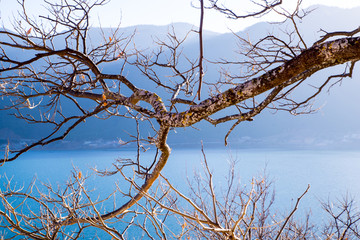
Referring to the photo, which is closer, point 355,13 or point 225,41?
point 355,13

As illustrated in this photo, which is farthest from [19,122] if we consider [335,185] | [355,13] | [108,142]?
[355,13]

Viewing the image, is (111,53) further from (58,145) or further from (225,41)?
(225,41)

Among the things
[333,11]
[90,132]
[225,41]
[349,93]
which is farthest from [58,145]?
[333,11]

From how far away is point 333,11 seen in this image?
76438 mm

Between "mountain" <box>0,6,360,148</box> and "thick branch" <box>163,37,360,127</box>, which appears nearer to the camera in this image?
"thick branch" <box>163,37,360,127</box>

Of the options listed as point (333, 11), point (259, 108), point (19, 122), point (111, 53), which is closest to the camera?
point (259, 108)

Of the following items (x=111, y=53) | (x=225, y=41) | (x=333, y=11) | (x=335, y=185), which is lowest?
(x=335, y=185)

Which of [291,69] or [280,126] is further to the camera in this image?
[280,126]

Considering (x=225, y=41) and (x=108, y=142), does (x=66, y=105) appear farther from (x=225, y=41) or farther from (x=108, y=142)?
(x=225, y=41)

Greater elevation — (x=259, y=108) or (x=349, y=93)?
(x=349, y=93)

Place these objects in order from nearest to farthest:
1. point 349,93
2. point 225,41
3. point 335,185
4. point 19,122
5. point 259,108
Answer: point 259,108 < point 335,185 < point 349,93 < point 19,122 < point 225,41

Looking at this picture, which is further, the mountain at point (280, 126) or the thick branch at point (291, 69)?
the mountain at point (280, 126)

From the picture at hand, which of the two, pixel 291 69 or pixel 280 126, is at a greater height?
pixel 280 126

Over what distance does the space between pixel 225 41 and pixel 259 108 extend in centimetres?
8316
